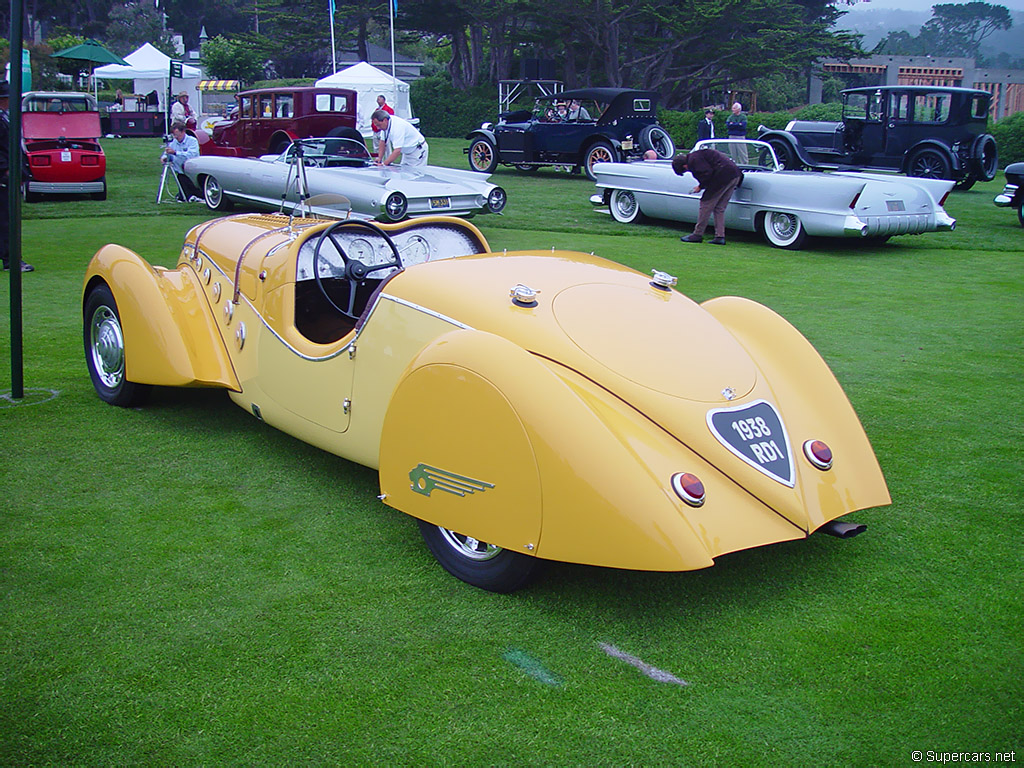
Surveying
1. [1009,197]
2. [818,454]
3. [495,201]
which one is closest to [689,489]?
[818,454]

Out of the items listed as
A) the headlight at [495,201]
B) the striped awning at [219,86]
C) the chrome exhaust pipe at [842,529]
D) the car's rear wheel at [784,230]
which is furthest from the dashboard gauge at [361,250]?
the striped awning at [219,86]

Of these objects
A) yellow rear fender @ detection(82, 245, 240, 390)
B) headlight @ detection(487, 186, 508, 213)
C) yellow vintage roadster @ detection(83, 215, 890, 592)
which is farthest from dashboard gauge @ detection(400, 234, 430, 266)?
headlight @ detection(487, 186, 508, 213)

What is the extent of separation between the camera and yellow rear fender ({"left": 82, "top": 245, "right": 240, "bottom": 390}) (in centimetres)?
461

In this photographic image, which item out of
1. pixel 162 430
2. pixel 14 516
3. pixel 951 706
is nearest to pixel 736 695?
pixel 951 706

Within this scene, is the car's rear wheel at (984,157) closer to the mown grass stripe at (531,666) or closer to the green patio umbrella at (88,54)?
the mown grass stripe at (531,666)

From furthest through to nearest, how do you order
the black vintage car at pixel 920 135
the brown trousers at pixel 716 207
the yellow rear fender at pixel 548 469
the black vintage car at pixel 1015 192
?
the black vintage car at pixel 920 135, the black vintage car at pixel 1015 192, the brown trousers at pixel 716 207, the yellow rear fender at pixel 548 469

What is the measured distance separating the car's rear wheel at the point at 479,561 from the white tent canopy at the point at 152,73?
102ft

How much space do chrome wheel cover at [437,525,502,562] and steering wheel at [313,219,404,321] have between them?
166 centimetres

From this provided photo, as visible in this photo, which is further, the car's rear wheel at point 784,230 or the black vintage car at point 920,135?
the black vintage car at point 920,135

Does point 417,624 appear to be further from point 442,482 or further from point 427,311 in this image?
point 427,311

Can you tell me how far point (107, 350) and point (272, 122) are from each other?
13.8 metres

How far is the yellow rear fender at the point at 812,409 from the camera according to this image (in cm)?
324

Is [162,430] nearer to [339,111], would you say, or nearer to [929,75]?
[339,111]

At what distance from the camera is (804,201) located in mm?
11508
